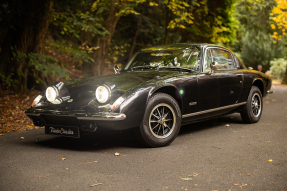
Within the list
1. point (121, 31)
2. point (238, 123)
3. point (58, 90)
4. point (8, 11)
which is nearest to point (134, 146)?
point (58, 90)

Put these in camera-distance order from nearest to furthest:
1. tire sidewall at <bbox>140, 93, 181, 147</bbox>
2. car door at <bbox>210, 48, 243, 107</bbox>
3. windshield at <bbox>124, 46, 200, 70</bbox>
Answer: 1. tire sidewall at <bbox>140, 93, 181, 147</bbox>
2. windshield at <bbox>124, 46, 200, 70</bbox>
3. car door at <bbox>210, 48, 243, 107</bbox>

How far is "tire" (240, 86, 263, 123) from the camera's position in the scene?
656cm

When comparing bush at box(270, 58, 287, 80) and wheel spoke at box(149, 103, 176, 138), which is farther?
bush at box(270, 58, 287, 80)

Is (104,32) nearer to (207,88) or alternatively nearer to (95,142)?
(207,88)

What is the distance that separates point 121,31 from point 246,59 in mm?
16714

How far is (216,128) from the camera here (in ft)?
20.5

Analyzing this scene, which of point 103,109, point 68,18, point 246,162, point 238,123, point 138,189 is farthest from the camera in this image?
point 68,18

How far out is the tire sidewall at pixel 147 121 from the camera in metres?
4.46

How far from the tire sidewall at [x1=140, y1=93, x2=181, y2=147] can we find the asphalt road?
11 cm

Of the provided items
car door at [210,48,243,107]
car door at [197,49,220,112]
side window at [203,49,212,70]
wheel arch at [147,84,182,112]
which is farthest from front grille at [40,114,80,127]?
car door at [210,48,243,107]

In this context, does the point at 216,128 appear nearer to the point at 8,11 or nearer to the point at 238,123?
the point at 238,123

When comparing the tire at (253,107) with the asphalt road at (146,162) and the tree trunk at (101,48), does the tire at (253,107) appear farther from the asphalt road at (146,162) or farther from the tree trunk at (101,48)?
the tree trunk at (101,48)

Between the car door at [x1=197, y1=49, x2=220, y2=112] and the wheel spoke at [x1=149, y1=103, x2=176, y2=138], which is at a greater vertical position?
the car door at [x1=197, y1=49, x2=220, y2=112]

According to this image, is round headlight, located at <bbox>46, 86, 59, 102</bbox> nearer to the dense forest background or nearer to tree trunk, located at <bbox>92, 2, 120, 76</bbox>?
the dense forest background
